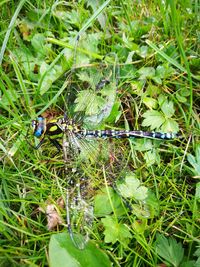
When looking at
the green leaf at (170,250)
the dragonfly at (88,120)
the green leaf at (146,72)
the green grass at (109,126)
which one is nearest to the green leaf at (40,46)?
the green grass at (109,126)

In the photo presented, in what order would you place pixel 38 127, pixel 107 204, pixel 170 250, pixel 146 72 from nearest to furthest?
pixel 170 250 → pixel 107 204 → pixel 38 127 → pixel 146 72

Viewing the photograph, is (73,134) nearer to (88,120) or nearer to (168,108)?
(88,120)

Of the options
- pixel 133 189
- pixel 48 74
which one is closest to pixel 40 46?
pixel 48 74

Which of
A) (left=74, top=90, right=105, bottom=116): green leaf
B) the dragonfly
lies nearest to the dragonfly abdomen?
the dragonfly

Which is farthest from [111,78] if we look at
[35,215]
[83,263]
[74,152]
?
[83,263]

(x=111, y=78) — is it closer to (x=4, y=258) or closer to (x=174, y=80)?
(x=174, y=80)

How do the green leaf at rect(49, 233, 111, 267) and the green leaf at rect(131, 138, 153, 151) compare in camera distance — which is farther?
the green leaf at rect(131, 138, 153, 151)

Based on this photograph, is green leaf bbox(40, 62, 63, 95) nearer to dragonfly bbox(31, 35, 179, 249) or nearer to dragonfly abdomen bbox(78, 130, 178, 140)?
dragonfly bbox(31, 35, 179, 249)

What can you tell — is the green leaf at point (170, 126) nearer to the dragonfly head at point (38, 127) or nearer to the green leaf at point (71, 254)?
the dragonfly head at point (38, 127)
